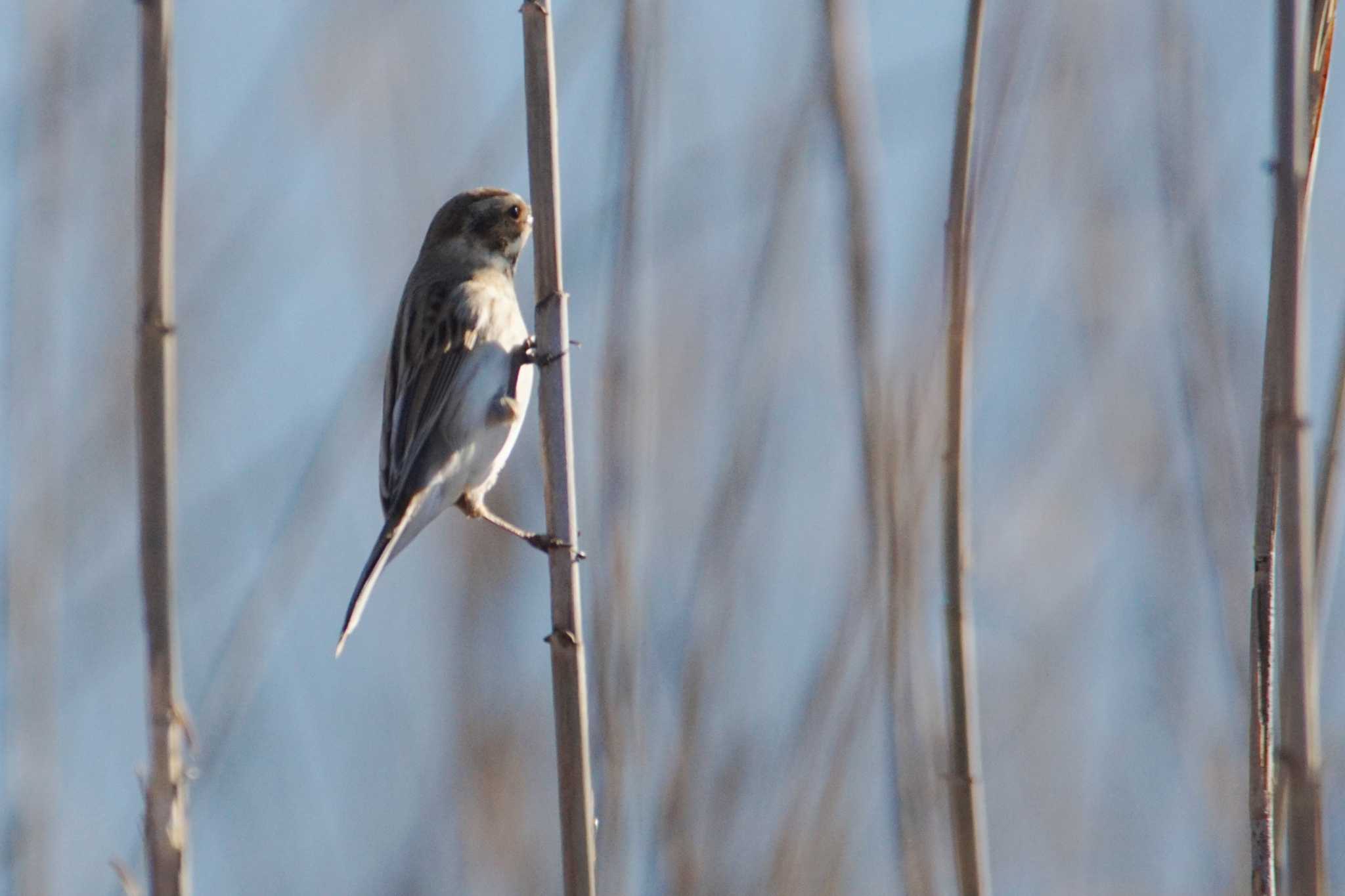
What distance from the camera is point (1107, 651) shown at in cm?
374

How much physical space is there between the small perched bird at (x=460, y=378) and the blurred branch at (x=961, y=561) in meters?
1.22

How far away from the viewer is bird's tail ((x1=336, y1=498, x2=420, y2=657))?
2836mm

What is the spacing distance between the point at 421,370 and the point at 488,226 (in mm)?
583

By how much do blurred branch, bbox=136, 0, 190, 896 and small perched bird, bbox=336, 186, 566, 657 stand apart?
1.27 metres

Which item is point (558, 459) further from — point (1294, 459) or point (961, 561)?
point (1294, 459)

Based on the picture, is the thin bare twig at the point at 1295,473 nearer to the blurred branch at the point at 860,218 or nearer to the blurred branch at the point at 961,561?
the blurred branch at the point at 961,561

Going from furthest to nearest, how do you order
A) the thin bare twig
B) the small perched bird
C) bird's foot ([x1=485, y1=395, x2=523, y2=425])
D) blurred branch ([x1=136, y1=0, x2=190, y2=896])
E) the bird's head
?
1. the bird's head
2. bird's foot ([x1=485, y1=395, x2=523, y2=425])
3. the small perched bird
4. blurred branch ([x1=136, y1=0, x2=190, y2=896])
5. the thin bare twig

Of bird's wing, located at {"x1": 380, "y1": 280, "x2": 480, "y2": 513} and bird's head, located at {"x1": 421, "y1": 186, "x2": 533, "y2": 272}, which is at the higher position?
bird's head, located at {"x1": 421, "y1": 186, "x2": 533, "y2": 272}

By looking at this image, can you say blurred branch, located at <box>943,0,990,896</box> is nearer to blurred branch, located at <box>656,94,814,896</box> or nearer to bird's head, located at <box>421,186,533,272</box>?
blurred branch, located at <box>656,94,814,896</box>

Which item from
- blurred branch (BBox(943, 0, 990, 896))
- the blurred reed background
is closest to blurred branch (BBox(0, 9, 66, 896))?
the blurred reed background

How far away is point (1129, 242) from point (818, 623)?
1.33 m

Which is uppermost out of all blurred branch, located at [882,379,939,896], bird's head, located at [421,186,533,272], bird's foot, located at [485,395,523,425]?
bird's head, located at [421,186,533,272]

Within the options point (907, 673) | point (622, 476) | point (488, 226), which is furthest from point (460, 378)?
point (907, 673)

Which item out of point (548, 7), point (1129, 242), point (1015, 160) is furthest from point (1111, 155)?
point (548, 7)
